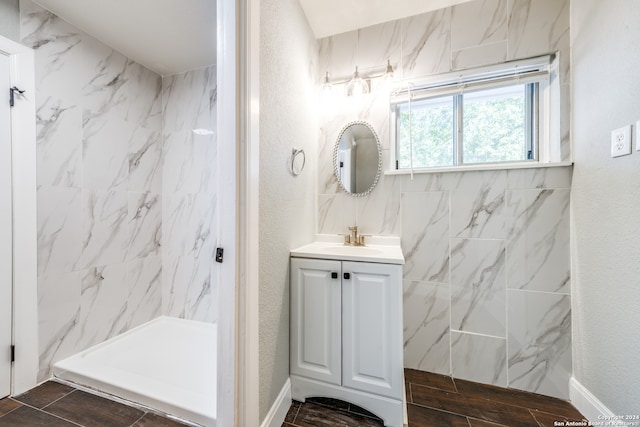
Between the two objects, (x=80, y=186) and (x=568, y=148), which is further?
(x=80, y=186)

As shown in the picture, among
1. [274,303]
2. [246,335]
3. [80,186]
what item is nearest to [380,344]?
[274,303]

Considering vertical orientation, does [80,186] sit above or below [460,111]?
below

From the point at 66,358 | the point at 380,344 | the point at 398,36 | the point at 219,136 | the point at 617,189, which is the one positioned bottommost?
the point at 66,358

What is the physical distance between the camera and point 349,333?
4.40 ft

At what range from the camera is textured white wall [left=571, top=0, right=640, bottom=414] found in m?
1.08

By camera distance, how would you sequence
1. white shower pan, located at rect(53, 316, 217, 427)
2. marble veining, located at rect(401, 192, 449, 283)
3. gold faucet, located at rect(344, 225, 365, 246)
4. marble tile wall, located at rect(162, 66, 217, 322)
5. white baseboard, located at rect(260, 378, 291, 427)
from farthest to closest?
1. marble tile wall, located at rect(162, 66, 217, 322)
2. gold faucet, located at rect(344, 225, 365, 246)
3. marble veining, located at rect(401, 192, 449, 283)
4. white shower pan, located at rect(53, 316, 217, 427)
5. white baseboard, located at rect(260, 378, 291, 427)

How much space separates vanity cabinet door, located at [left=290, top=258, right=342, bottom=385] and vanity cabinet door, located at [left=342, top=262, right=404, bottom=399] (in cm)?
5

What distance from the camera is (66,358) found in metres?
1.63

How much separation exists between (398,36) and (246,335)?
6.99 ft

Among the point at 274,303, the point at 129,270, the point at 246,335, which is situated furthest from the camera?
the point at 129,270

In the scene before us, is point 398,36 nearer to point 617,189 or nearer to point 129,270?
point 617,189

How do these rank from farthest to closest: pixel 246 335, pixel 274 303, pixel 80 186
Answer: pixel 80 186
pixel 274 303
pixel 246 335

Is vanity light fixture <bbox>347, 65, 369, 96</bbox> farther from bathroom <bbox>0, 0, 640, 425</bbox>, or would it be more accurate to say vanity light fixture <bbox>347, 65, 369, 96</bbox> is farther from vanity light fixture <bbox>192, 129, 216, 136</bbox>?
vanity light fixture <bbox>192, 129, 216, 136</bbox>

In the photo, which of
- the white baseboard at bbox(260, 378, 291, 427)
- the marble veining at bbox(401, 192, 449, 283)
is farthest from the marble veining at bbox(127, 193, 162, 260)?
the marble veining at bbox(401, 192, 449, 283)
